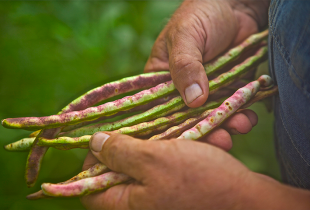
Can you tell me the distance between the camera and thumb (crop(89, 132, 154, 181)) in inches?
24.0

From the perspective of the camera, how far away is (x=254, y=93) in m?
0.83

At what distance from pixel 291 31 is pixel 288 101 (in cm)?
24

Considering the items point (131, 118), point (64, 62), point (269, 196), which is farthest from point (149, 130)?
point (64, 62)

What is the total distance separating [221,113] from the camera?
2.50ft

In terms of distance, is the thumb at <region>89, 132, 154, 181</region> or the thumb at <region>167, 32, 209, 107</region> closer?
the thumb at <region>89, 132, 154, 181</region>

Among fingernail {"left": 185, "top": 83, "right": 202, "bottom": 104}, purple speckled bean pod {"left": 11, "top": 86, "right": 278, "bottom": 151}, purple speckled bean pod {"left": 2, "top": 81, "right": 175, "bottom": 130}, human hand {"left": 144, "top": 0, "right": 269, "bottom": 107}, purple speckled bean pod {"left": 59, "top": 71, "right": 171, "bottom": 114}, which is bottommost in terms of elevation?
purple speckled bean pod {"left": 11, "top": 86, "right": 278, "bottom": 151}

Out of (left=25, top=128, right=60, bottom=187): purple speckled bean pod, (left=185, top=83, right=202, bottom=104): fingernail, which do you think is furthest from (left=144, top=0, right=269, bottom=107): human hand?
(left=25, top=128, right=60, bottom=187): purple speckled bean pod

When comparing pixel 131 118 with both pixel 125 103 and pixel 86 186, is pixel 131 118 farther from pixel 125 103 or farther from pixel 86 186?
pixel 86 186

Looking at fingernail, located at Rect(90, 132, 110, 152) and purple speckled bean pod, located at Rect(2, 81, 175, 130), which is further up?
purple speckled bean pod, located at Rect(2, 81, 175, 130)

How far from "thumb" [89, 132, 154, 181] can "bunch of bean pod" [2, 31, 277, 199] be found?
60 millimetres

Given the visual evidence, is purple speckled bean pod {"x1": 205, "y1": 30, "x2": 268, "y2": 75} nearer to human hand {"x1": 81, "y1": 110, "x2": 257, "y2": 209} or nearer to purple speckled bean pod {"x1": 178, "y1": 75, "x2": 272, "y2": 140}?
purple speckled bean pod {"x1": 178, "y1": 75, "x2": 272, "y2": 140}

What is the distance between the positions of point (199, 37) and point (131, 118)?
536 millimetres

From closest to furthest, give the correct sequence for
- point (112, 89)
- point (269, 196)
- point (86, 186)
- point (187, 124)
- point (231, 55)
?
point (269, 196)
point (86, 186)
point (187, 124)
point (112, 89)
point (231, 55)

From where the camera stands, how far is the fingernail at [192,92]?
813 mm
